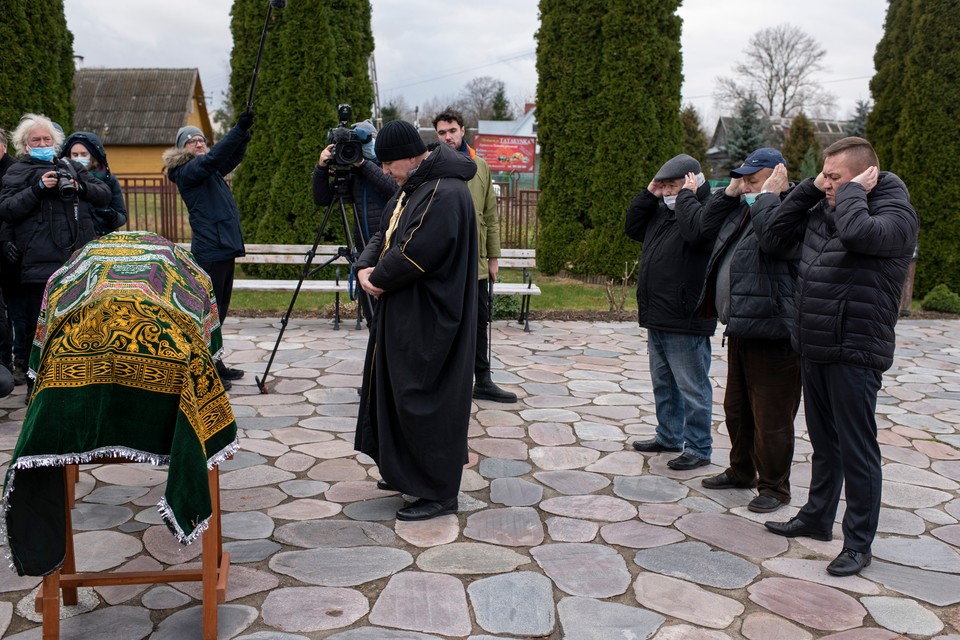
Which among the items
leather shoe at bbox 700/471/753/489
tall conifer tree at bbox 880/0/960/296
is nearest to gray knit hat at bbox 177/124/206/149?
leather shoe at bbox 700/471/753/489

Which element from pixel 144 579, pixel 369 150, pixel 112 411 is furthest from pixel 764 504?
pixel 369 150

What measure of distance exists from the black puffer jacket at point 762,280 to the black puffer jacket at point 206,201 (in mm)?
3770

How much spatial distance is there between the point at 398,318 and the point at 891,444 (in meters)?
3.75

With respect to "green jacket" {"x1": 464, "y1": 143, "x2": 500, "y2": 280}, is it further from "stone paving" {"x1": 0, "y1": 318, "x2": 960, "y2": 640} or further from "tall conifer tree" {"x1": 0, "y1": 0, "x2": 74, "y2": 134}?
"tall conifer tree" {"x1": 0, "y1": 0, "x2": 74, "y2": 134}

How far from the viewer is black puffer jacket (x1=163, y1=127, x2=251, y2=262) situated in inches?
240

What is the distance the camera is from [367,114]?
11.3 meters

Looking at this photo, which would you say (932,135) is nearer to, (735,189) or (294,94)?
(294,94)

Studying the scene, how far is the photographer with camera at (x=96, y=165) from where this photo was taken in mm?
6018

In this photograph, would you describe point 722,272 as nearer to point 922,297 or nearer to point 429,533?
point 429,533

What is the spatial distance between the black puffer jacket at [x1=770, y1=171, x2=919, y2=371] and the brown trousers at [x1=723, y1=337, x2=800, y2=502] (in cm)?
46

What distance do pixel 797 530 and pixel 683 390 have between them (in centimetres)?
109

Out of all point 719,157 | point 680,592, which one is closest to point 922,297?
point 680,592

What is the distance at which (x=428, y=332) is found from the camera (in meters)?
4.11

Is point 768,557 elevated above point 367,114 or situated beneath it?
situated beneath
